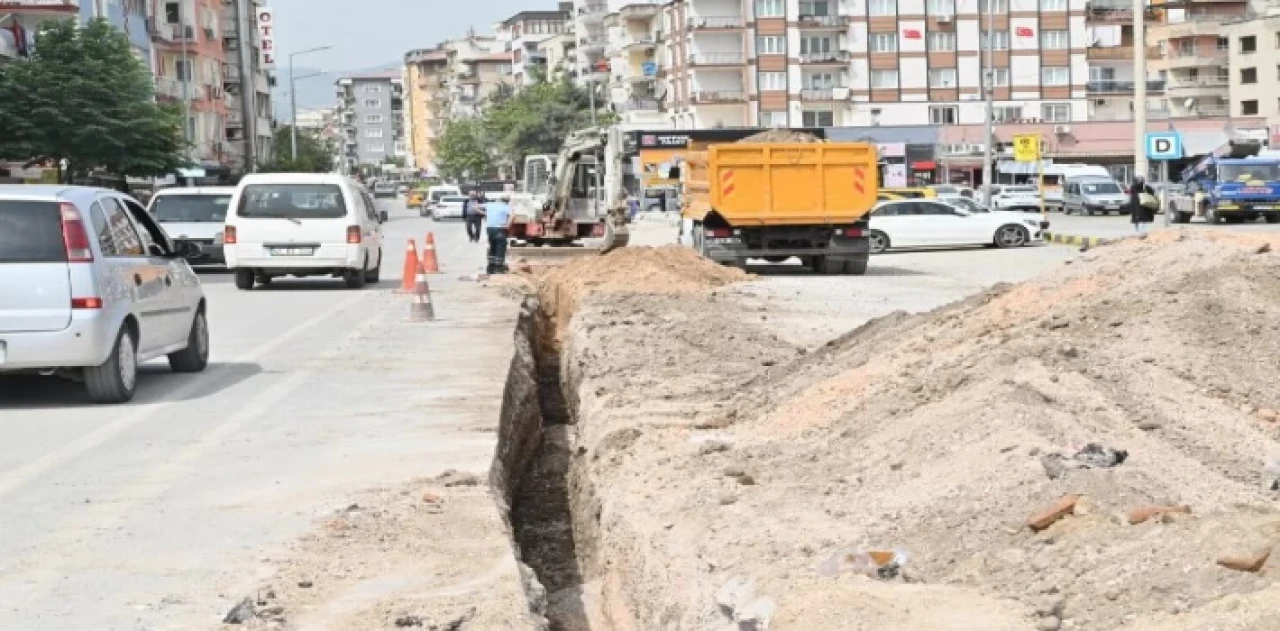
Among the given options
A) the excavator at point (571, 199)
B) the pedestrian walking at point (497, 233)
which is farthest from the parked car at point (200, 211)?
the excavator at point (571, 199)

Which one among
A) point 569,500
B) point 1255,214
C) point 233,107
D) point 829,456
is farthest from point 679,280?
point 233,107

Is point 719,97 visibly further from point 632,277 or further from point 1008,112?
point 632,277

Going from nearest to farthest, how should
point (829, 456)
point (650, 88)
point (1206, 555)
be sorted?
point (1206, 555), point (829, 456), point (650, 88)

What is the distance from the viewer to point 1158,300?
11.4 m

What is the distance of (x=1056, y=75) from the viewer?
342 feet

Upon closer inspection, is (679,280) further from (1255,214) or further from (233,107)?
(233,107)

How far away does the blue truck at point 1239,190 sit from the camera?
4759 cm

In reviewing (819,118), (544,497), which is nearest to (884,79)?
(819,118)

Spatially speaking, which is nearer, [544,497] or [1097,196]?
[544,497]

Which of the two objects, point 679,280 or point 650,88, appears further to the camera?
point 650,88

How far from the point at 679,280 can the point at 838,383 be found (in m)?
14.8

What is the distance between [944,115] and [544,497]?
304 ft

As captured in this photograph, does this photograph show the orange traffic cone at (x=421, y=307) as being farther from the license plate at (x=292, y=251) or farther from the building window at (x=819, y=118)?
the building window at (x=819, y=118)

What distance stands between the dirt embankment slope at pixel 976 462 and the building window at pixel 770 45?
92.2 m
